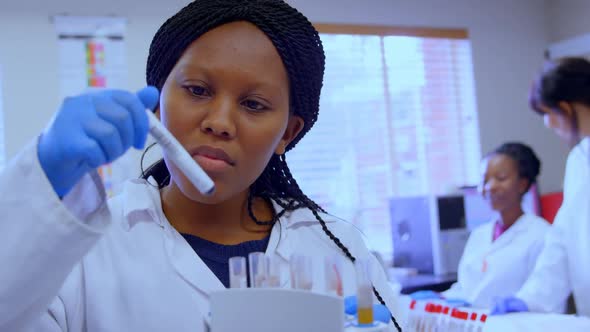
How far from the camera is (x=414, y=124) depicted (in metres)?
3.66

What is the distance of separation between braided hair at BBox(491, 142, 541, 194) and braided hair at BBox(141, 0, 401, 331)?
2077 millimetres

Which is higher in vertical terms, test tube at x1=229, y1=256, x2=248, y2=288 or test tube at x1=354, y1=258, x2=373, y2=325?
test tube at x1=229, y1=256, x2=248, y2=288

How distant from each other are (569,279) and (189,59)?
6.76 feet

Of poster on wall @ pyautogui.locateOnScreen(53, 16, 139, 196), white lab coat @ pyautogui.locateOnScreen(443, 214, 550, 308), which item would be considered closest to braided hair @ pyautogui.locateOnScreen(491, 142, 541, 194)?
white lab coat @ pyautogui.locateOnScreen(443, 214, 550, 308)

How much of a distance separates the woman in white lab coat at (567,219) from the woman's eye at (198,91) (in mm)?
1849

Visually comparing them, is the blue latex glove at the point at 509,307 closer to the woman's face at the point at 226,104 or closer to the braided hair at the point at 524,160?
the braided hair at the point at 524,160

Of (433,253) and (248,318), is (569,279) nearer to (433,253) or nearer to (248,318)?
(433,253)

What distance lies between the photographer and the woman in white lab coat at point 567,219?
226 centimetres

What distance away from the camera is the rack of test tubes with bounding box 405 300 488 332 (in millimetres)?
1104

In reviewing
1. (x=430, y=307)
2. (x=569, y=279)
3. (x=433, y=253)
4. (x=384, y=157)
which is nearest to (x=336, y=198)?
(x=384, y=157)

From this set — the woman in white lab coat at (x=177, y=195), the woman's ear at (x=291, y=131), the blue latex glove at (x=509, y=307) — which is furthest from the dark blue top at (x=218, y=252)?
the blue latex glove at (x=509, y=307)

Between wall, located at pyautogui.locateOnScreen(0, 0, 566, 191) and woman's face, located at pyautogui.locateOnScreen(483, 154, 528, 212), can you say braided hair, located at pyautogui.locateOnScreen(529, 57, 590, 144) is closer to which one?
woman's face, located at pyautogui.locateOnScreen(483, 154, 528, 212)

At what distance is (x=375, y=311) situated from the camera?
607 mm

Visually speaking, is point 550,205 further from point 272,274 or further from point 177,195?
point 272,274
